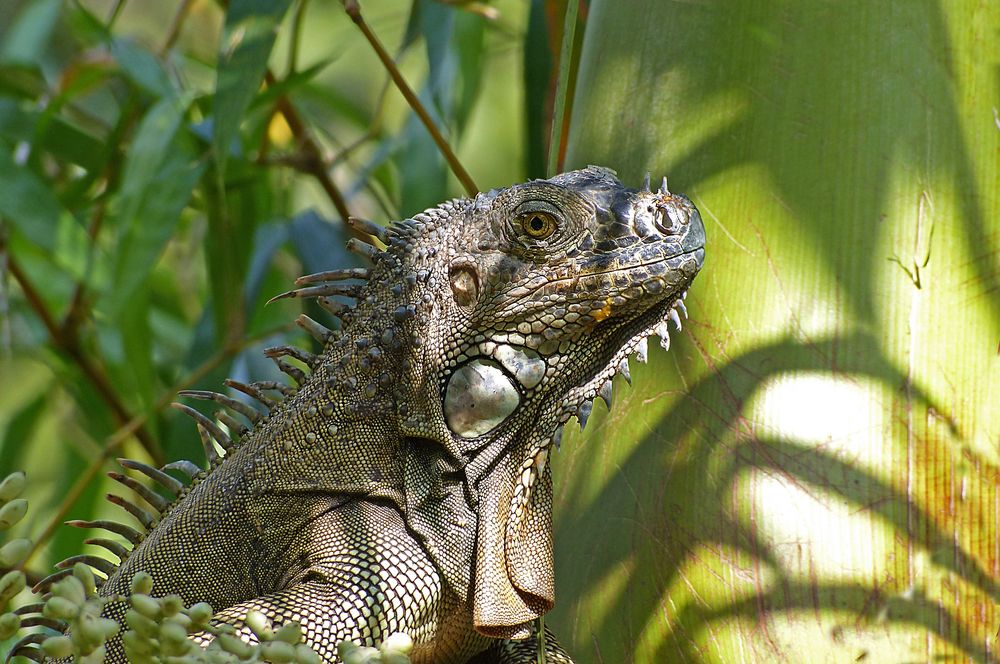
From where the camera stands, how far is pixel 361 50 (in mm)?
6441

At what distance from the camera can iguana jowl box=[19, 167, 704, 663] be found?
1.49 meters

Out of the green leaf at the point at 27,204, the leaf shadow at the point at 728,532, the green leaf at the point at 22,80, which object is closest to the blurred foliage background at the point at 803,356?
the leaf shadow at the point at 728,532

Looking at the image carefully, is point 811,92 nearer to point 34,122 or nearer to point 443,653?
point 443,653

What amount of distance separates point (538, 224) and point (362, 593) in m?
0.60

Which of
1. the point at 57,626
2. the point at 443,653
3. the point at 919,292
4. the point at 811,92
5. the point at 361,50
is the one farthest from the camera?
the point at 361,50

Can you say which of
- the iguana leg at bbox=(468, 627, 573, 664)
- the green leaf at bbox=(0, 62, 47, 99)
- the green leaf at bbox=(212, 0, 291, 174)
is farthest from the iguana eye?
the green leaf at bbox=(0, 62, 47, 99)

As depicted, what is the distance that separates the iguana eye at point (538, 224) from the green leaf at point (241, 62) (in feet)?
2.46

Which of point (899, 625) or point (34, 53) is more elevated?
point (34, 53)

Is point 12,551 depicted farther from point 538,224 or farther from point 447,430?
point 538,224

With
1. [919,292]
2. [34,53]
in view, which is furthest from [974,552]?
[34,53]

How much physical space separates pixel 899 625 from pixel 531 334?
64cm

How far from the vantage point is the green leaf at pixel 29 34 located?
344 centimetres

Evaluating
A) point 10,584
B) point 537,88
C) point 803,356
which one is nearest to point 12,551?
point 10,584

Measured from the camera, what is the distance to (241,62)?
2.12 metres
